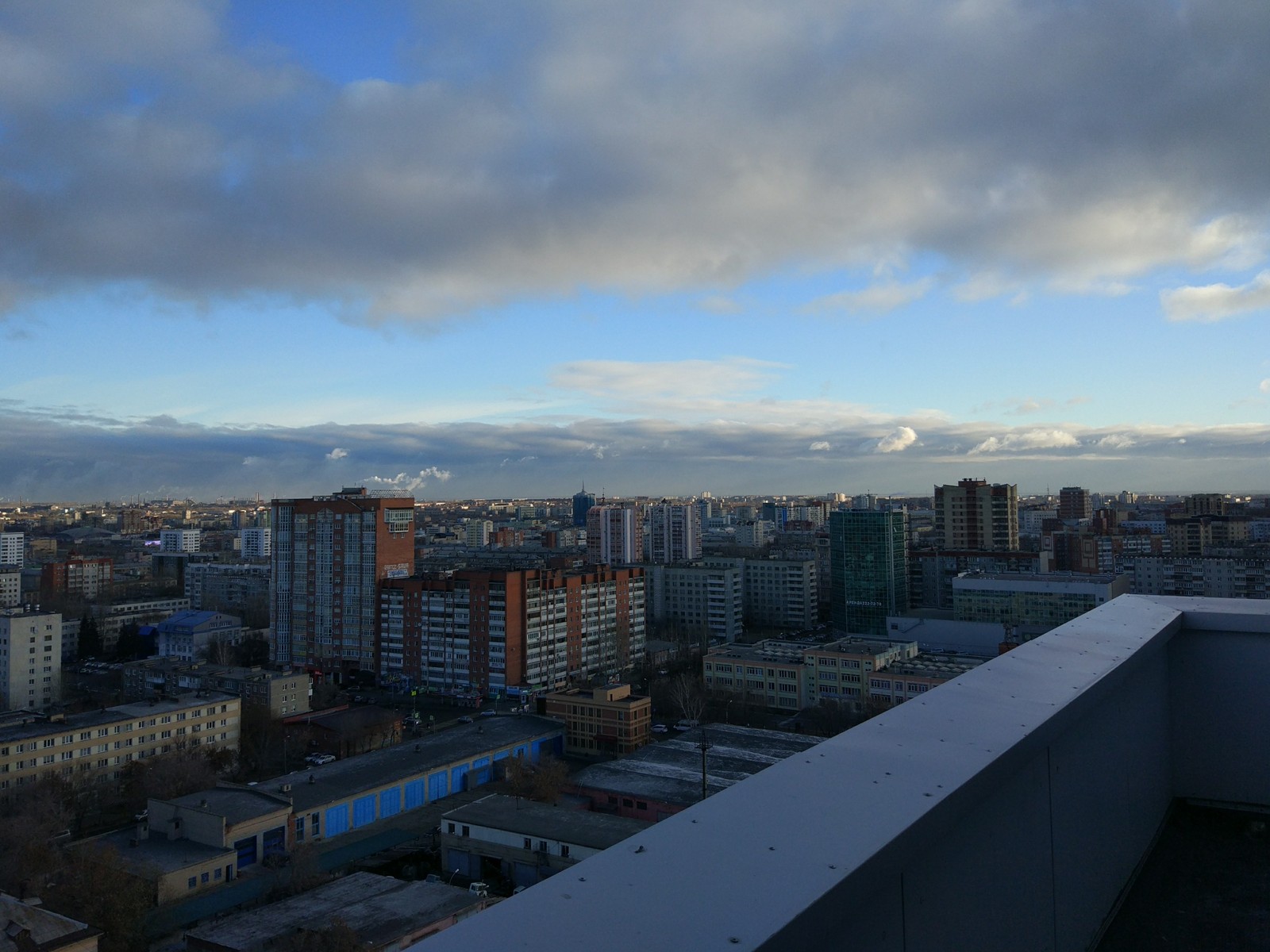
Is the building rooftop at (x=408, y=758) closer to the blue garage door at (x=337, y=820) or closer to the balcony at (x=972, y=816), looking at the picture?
the blue garage door at (x=337, y=820)

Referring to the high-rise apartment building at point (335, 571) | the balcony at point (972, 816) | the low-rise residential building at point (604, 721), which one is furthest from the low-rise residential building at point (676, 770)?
the high-rise apartment building at point (335, 571)

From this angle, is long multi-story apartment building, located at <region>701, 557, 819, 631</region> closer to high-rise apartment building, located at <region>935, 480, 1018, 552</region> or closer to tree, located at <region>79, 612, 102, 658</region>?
high-rise apartment building, located at <region>935, 480, 1018, 552</region>

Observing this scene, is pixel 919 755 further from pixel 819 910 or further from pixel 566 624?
pixel 566 624

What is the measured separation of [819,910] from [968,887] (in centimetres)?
33

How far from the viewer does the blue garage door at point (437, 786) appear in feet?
29.1

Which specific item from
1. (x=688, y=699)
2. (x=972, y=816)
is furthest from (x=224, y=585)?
(x=972, y=816)

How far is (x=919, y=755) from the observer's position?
0.77 m

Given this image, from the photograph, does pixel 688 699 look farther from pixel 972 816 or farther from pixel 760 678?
pixel 972 816

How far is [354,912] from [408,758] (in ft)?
13.0

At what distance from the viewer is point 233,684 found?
1245cm

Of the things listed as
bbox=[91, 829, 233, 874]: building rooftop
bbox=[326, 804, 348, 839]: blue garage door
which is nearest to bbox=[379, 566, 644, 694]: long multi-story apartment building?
bbox=[326, 804, 348, 839]: blue garage door

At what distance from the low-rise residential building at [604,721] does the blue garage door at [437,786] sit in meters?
2.24

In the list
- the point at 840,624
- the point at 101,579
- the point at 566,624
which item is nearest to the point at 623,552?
the point at 840,624

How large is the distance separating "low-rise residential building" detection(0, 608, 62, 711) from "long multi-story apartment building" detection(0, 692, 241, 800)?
3947mm
